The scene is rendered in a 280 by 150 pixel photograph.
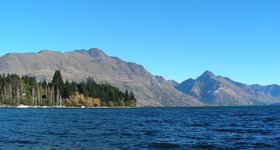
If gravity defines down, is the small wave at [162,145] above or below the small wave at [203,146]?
above

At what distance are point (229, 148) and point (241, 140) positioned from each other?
9.22 meters

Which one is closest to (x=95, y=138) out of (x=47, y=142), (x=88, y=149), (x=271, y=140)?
(x=47, y=142)

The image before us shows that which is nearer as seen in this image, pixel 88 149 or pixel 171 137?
pixel 88 149

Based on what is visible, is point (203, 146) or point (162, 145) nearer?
point (203, 146)

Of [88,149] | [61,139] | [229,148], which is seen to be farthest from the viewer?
[61,139]

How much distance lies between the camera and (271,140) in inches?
2346

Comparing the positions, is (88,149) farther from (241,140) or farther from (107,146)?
(241,140)

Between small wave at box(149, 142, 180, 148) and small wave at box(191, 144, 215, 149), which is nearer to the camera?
small wave at box(191, 144, 215, 149)

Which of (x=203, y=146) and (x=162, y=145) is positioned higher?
(x=162, y=145)

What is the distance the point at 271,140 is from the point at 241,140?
423 centimetres

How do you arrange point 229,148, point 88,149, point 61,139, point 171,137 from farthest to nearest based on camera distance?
point 171,137, point 61,139, point 229,148, point 88,149

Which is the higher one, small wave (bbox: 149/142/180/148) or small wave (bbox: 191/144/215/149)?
small wave (bbox: 149/142/180/148)

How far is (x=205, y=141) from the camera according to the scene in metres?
58.0

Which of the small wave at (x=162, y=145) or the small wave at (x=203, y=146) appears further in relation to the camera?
the small wave at (x=162, y=145)
